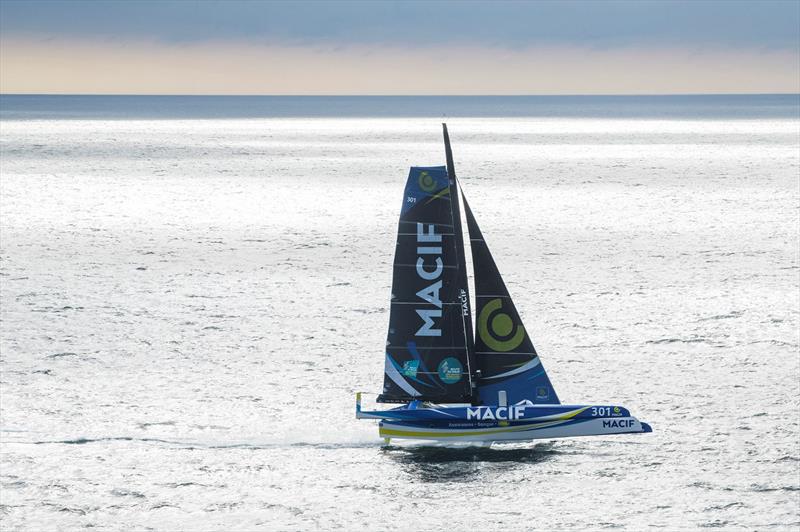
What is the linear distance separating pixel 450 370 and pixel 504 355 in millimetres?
1210

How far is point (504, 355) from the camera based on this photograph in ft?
Answer: 82.5

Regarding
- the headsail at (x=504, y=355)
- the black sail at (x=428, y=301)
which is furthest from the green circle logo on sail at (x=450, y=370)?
the headsail at (x=504, y=355)

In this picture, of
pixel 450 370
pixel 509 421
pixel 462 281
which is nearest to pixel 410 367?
pixel 450 370

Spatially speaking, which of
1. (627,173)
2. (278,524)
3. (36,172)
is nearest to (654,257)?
(278,524)

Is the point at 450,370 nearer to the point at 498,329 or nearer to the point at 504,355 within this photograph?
the point at 504,355

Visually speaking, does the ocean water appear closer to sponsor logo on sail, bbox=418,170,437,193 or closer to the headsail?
the headsail

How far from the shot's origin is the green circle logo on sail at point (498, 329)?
25.0 metres

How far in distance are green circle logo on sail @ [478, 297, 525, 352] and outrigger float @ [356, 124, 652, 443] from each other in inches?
0.8

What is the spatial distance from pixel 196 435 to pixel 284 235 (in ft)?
127

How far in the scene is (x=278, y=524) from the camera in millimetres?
21734

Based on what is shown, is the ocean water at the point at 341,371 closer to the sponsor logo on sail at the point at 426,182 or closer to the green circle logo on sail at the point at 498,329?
the green circle logo on sail at the point at 498,329

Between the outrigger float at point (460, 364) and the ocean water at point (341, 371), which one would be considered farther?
the outrigger float at point (460, 364)

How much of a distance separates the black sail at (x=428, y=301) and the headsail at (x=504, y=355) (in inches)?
15.6

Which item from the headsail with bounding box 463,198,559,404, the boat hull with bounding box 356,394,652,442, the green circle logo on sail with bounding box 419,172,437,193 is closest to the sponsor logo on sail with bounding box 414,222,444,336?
the green circle logo on sail with bounding box 419,172,437,193
